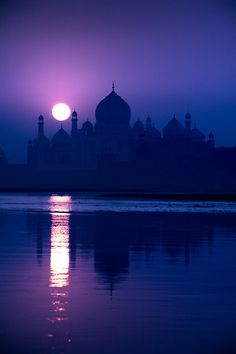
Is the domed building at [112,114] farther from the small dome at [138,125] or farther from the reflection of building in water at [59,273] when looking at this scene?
the reflection of building in water at [59,273]

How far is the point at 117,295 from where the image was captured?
9.23 metres

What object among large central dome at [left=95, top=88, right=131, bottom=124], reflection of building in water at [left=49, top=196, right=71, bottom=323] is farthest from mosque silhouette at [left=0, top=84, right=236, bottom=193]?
reflection of building in water at [left=49, top=196, right=71, bottom=323]

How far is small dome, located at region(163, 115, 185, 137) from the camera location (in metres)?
109

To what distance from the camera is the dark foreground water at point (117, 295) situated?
6973mm

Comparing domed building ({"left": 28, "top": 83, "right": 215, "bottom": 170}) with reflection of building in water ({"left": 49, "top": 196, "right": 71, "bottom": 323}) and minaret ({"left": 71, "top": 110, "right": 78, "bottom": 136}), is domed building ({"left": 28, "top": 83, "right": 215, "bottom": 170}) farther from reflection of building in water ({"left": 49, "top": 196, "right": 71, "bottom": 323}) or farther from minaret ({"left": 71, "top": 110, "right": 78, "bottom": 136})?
reflection of building in water ({"left": 49, "top": 196, "right": 71, "bottom": 323})

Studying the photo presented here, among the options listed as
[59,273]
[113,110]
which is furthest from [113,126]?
[59,273]

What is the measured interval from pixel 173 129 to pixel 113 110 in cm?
1057

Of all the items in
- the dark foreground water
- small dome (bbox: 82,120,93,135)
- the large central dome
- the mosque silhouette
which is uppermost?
the large central dome

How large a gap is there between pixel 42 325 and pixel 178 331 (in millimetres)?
1204

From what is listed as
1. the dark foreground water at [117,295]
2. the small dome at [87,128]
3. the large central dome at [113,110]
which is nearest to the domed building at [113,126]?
the large central dome at [113,110]

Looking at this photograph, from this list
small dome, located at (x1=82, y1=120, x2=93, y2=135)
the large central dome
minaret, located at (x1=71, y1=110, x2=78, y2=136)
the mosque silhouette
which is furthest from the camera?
small dome, located at (x1=82, y1=120, x2=93, y2=135)

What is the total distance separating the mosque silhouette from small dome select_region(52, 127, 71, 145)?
1.63 meters

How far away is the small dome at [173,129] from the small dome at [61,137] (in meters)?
14.1

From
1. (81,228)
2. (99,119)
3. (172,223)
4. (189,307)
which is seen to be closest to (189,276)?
(189,307)
